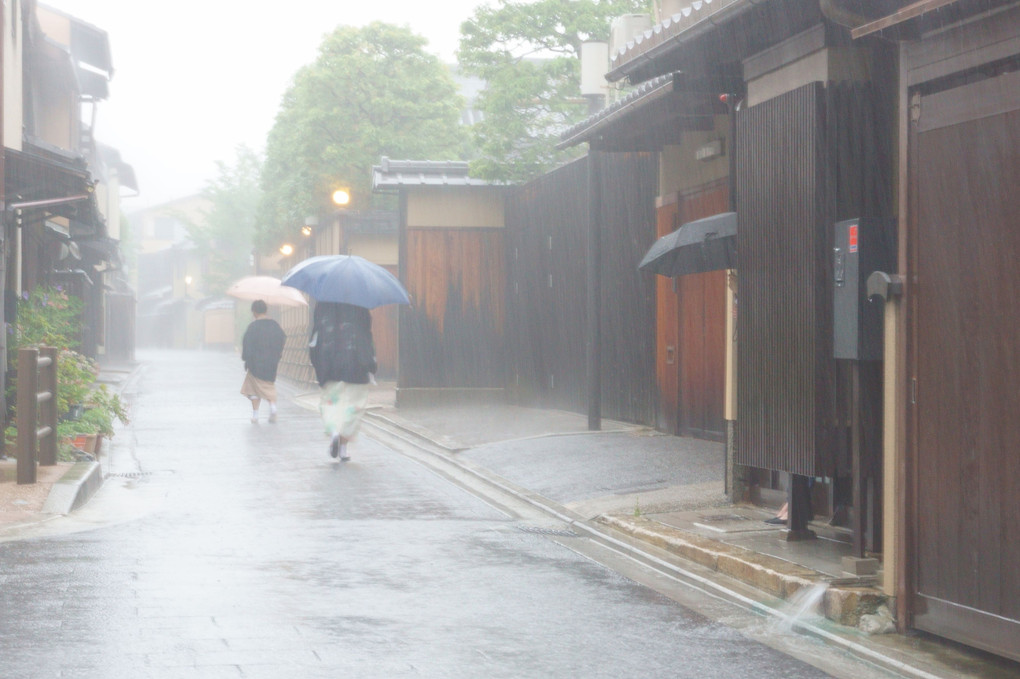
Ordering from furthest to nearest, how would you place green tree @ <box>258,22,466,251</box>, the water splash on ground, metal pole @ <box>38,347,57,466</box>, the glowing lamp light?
green tree @ <box>258,22,466,251</box> < the glowing lamp light < metal pole @ <box>38,347,57,466</box> < the water splash on ground

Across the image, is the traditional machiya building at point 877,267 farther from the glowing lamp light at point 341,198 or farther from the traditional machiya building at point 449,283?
the glowing lamp light at point 341,198

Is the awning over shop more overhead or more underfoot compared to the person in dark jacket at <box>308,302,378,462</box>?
more overhead

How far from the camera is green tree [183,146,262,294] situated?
74.0m

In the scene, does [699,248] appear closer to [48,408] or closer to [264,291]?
[48,408]

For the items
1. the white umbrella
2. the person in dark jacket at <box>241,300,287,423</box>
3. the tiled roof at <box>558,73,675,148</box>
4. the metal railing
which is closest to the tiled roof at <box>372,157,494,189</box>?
the white umbrella

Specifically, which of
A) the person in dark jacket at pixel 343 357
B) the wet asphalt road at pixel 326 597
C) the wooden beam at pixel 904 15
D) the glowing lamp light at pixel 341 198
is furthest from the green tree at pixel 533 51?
the wooden beam at pixel 904 15

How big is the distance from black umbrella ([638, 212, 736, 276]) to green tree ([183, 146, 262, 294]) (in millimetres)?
66059

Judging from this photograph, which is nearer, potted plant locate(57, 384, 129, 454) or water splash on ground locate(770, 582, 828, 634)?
water splash on ground locate(770, 582, 828, 634)

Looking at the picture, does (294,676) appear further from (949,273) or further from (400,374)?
(400,374)

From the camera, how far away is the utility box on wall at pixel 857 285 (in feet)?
22.9

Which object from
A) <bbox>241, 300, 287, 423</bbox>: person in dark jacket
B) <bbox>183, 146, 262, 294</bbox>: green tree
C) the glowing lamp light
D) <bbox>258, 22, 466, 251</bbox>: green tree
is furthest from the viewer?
<bbox>183, 146, 262, 294</bbox>: green tree

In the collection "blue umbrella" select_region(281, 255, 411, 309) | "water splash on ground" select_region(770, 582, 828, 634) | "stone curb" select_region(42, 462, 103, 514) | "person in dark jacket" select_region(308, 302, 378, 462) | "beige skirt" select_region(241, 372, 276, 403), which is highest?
"blue umbrella" select_region(281, 255, 411, 309)

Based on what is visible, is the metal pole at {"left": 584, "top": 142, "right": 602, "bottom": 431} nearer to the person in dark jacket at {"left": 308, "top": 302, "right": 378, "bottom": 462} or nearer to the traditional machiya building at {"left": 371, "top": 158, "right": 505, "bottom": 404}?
the person in dark jacket at {"left": 308, "top": 302, "right": 378, "bottom": 462}

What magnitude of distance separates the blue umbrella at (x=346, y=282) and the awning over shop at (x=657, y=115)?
8.50 feet
